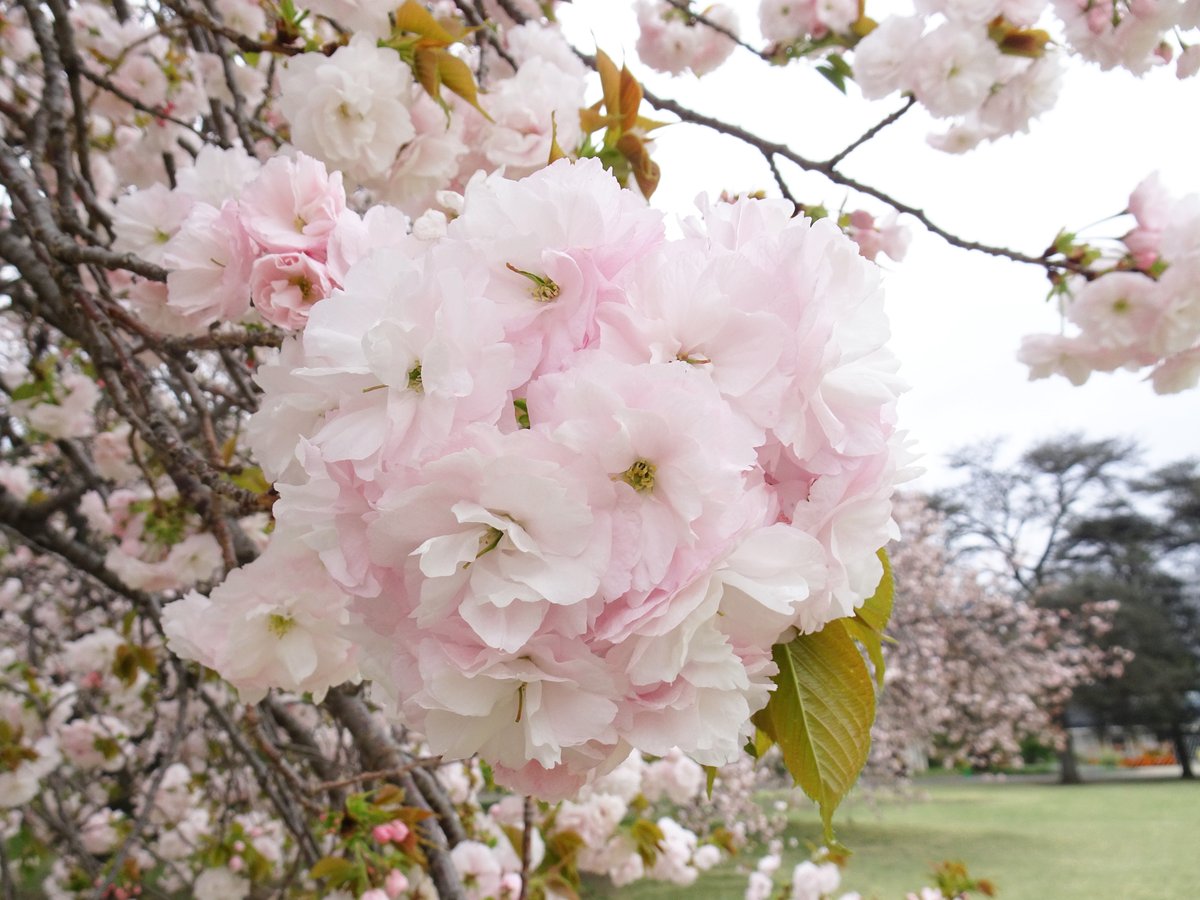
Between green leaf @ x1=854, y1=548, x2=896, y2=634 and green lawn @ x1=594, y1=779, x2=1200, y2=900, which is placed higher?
green leaf @ x1=854, y1=548, x2=896, y2=634

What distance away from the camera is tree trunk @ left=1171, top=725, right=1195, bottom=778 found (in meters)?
11.8

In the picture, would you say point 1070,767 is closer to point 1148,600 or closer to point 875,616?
point 1148,600

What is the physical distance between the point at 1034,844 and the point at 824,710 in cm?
965

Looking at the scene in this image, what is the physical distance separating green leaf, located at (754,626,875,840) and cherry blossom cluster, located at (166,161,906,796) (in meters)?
0.04

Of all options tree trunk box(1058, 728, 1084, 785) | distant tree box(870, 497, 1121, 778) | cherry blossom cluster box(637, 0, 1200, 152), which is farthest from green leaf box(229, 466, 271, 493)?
tree trunk box(1058, 728, 1084, 785)

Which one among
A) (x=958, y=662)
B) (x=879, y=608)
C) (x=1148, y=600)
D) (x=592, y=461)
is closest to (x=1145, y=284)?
(x=879, y=608)

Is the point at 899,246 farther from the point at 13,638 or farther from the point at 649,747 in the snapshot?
the point at 13,638

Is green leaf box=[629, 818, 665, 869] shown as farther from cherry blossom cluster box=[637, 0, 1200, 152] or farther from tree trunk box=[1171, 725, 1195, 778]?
tree trunk box=[1171, 725, 1195, 778]

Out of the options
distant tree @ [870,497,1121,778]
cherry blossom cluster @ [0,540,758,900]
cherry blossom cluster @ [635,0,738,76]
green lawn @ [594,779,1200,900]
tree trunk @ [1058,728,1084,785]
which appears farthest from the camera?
tree trunk @ [1058,728,1084,785]

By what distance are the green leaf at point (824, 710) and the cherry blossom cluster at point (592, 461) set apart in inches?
1.6

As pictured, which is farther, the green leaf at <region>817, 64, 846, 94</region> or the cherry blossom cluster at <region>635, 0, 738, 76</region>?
the cherry blossom cluster at <region>635, 0, 738, 76</region>

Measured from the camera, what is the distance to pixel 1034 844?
27.0 feet

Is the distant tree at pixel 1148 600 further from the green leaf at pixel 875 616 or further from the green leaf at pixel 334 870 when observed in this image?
the green leaf at pixel 875 616

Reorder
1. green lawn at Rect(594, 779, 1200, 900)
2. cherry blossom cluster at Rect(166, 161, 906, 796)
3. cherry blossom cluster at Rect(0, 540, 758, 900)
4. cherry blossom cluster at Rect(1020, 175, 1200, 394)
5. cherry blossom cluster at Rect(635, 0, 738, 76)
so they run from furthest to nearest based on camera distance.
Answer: green lawn at Rect(594, 779, 1200, 900), cherry blossom cluster at Rect(635, 0, 738, 76), cherry blossom cluster at Rect(0, 540, 758, 900), cherry blossom cluster at Rect(1020, 175, 1200, 394), cherry blossom cluster at Rect(166, 161, 906, 796)
